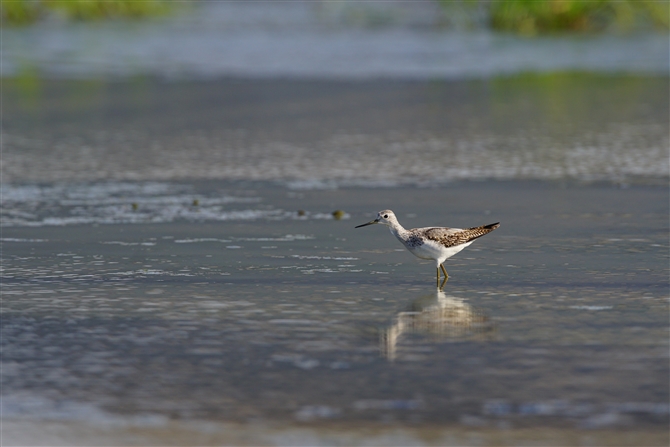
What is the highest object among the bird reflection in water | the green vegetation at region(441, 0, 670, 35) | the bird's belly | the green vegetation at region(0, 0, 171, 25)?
the green vegetation at region(0, 0, 171, 25)

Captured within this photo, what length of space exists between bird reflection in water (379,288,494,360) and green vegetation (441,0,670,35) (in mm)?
Answer: 28604

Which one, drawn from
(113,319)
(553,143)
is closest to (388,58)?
(553,143)

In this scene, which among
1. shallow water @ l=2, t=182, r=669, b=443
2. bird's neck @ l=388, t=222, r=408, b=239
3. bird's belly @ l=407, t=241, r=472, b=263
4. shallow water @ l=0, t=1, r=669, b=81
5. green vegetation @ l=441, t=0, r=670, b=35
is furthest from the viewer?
green vegetation @ l=441, t=0, r=670, b=35

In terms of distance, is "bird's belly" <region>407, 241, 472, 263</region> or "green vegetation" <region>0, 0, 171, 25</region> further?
"green vegetation" <region>0, 0, 171, 25</region>

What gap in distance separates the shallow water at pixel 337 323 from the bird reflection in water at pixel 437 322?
0.02 meters

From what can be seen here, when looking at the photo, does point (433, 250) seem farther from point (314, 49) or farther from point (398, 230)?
point (314, 49)

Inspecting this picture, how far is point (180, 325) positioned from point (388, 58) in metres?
22.1

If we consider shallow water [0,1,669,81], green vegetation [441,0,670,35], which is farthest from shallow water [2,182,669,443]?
green vegetation [441,0,670,35]

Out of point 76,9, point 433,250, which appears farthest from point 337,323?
point 76,9

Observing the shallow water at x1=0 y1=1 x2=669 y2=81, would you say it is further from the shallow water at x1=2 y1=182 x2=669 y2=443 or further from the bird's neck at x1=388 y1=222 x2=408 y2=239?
the bird's neck at x1=388 y1=222 x2=408 y2=239

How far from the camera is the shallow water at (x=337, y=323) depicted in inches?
218

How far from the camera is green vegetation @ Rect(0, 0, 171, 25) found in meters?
41.8

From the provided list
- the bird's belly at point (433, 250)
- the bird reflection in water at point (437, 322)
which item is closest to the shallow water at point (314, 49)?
the bird's belly at point (433, 250)

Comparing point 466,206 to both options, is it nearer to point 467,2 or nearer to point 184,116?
point 184,116
